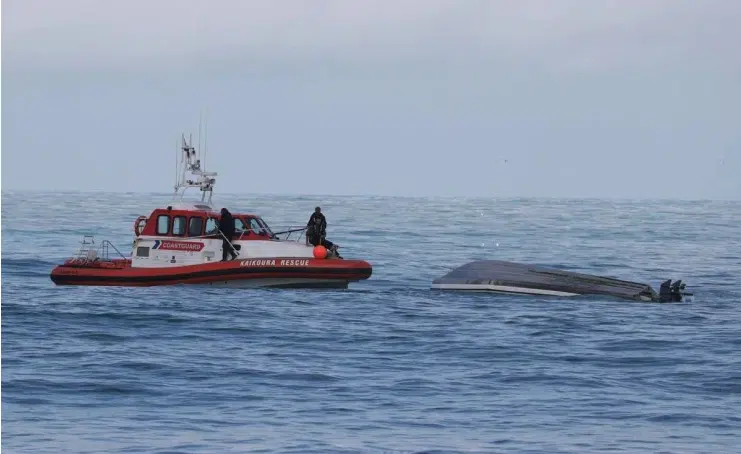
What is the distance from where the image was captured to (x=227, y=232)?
35.0 meters

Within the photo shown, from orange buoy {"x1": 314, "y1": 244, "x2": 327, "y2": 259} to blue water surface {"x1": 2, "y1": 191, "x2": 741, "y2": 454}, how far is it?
103 centimetres

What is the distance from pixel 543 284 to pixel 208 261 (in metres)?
8.97

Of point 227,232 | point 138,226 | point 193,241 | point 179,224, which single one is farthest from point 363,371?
point 138,226

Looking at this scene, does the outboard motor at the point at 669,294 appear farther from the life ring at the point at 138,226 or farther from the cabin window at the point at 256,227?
the life ring at the point at 138,226

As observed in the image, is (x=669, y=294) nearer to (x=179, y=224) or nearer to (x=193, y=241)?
(x=193, y=241)

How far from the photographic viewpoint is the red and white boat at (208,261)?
34500mm

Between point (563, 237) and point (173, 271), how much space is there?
4477 cm

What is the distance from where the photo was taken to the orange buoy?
113ft

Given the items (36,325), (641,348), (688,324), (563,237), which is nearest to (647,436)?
(641,348)

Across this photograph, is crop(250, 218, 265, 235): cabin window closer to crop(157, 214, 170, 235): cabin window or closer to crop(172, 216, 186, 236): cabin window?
crop(172, 216, 186, 236): cabin window

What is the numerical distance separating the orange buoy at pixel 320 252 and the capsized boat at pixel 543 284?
153 inches

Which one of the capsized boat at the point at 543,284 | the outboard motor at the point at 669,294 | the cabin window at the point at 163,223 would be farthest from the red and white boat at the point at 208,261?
the outboard motor at the point at 669,294

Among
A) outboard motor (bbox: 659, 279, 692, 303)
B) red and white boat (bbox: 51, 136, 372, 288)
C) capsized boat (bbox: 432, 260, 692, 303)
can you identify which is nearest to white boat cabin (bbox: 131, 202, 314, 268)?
red and white boat (bbox: 51, 136, 372, 288)

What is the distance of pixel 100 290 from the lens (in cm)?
3488
